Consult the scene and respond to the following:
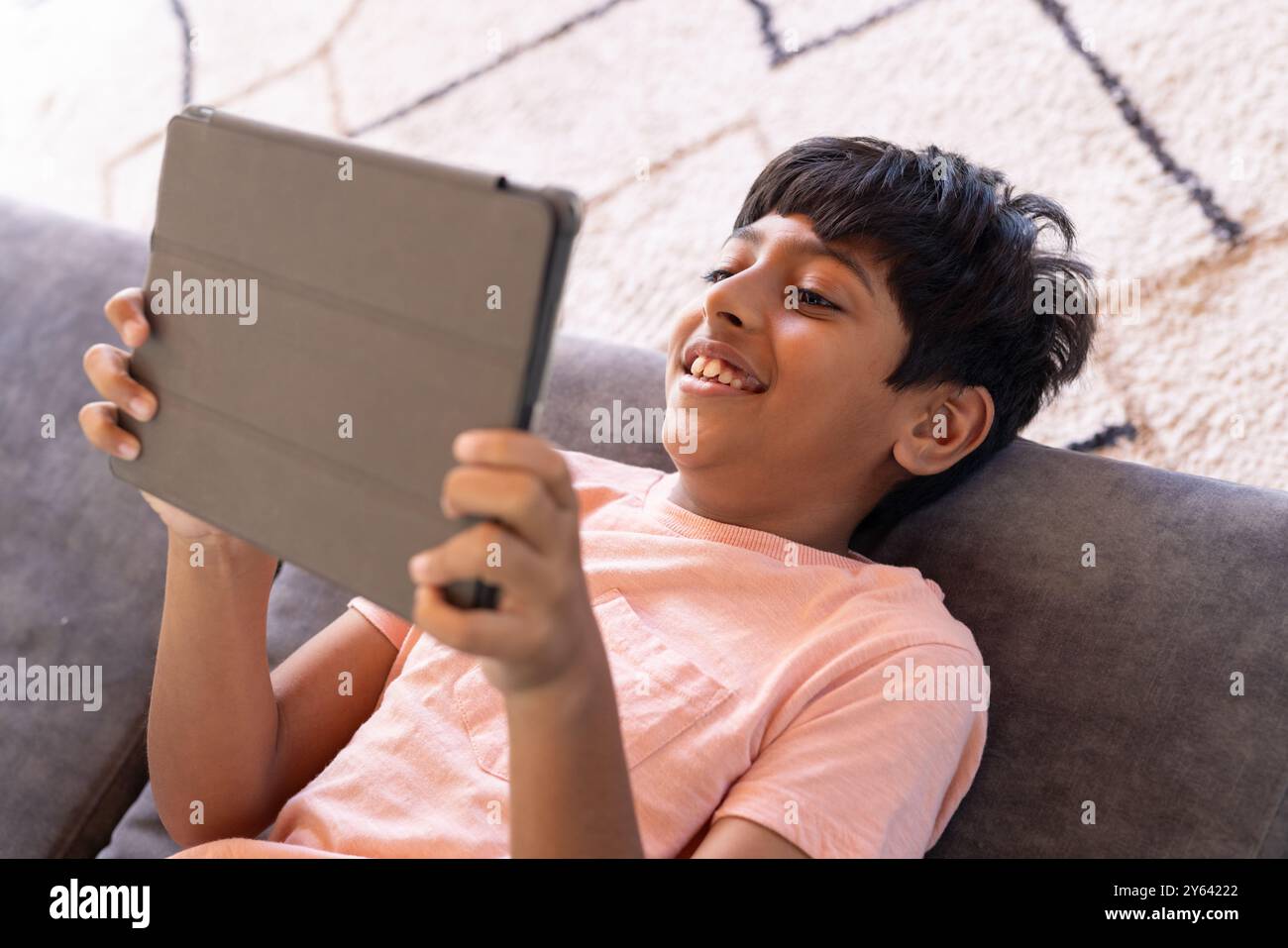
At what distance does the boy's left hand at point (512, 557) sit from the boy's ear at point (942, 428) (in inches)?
20.6

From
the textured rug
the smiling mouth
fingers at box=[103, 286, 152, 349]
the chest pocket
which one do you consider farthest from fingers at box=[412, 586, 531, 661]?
A: the textured rug

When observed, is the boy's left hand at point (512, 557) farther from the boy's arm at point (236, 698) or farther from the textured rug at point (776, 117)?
the textured rug at point (776, 117)

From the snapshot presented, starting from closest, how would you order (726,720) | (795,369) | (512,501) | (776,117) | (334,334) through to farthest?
(512,501) < (334,334) < (726,720) < (795,369) < (776,117)

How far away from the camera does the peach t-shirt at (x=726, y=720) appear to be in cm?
80

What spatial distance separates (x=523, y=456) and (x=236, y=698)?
1.52ft

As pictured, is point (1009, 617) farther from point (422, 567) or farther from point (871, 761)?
point (422, 567)

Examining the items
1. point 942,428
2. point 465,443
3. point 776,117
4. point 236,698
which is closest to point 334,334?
point 465,443

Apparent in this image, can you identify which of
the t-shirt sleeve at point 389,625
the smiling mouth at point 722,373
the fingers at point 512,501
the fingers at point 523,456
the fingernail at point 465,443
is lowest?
the fingers at point 512,501

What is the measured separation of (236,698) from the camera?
3.01 feet

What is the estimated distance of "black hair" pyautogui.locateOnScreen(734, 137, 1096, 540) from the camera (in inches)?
40.5

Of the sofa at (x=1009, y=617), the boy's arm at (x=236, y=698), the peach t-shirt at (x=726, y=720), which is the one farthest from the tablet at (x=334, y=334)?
the sofa at (x=1009, y=617)

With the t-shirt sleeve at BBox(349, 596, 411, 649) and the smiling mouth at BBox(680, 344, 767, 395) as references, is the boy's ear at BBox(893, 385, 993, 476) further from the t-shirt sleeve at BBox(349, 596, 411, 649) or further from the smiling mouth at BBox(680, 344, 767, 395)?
the t-shirt sleeve at BBox(349, 596, 411, 649)

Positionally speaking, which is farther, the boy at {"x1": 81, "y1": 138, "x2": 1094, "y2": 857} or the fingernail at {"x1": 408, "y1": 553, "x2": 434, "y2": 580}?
the boy at {"x1": 81, "y1": 138, "x2": 1094, "y2": 857}
